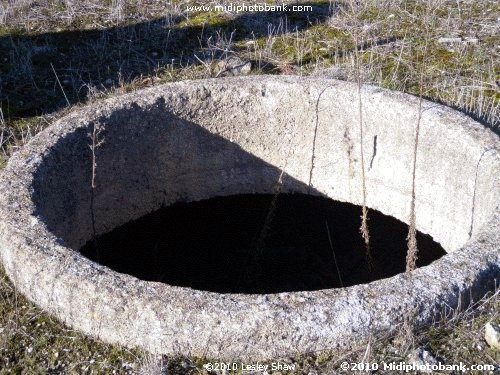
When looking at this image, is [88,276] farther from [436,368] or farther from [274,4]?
[274,4]

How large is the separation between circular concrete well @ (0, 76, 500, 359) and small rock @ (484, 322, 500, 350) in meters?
0.15

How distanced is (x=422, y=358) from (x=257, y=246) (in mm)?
2372

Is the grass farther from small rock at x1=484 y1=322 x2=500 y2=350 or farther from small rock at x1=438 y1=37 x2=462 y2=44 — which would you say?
small rock at x1=484 y1=322 x2=500 y2=350

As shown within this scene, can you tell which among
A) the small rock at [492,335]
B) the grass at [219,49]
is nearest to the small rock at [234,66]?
the grass at [219,49]

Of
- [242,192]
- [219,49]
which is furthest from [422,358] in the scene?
[219,49]

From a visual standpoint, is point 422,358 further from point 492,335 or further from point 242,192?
point 242,192

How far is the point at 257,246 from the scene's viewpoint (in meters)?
5.27

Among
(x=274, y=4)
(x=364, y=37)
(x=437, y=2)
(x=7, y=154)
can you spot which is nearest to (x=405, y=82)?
(x=364, y=37)

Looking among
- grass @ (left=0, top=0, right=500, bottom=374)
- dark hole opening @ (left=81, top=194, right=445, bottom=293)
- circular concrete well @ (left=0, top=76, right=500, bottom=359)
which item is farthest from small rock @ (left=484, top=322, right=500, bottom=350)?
dark hole opening @ (left=81, top=194, right=445, bottom=293)

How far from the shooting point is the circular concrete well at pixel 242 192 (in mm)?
2980

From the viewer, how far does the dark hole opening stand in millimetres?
5078

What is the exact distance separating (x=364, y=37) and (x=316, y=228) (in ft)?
6.40

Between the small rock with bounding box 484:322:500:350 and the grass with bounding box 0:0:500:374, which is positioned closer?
Result: the small rock with bounding box 484:322:500:350

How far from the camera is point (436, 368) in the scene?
117 inches
